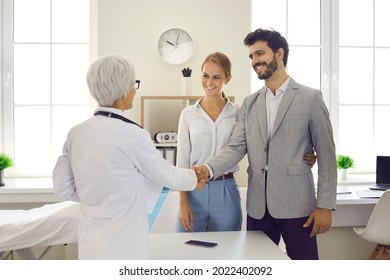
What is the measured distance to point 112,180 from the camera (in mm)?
1420

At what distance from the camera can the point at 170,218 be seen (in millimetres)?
2697

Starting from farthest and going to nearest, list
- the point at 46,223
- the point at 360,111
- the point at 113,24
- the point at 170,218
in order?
1. the point at 360,111
2. the point at 113,24
3. the point at 170,218
4. the point at 46,223

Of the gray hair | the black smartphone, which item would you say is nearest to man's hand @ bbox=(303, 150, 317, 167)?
the black smartphone

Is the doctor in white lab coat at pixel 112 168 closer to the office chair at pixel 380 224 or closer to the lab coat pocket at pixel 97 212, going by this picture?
the lab coat pocket at pixel 97 212

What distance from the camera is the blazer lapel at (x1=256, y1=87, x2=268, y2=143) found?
189 cm

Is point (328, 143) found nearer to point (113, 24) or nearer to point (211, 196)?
point (211, 196)

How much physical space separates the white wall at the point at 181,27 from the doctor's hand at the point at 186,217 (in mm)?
1302

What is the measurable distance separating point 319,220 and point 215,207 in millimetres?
499

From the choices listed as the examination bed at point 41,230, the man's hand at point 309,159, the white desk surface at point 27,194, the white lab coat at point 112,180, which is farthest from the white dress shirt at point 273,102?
the white desk surface at point 27,194

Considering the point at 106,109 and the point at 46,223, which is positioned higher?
the point at 106,109

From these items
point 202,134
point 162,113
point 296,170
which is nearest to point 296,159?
point 296,170

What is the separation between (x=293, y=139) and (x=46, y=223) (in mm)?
1431

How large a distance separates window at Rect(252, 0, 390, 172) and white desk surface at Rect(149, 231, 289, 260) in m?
2.14
